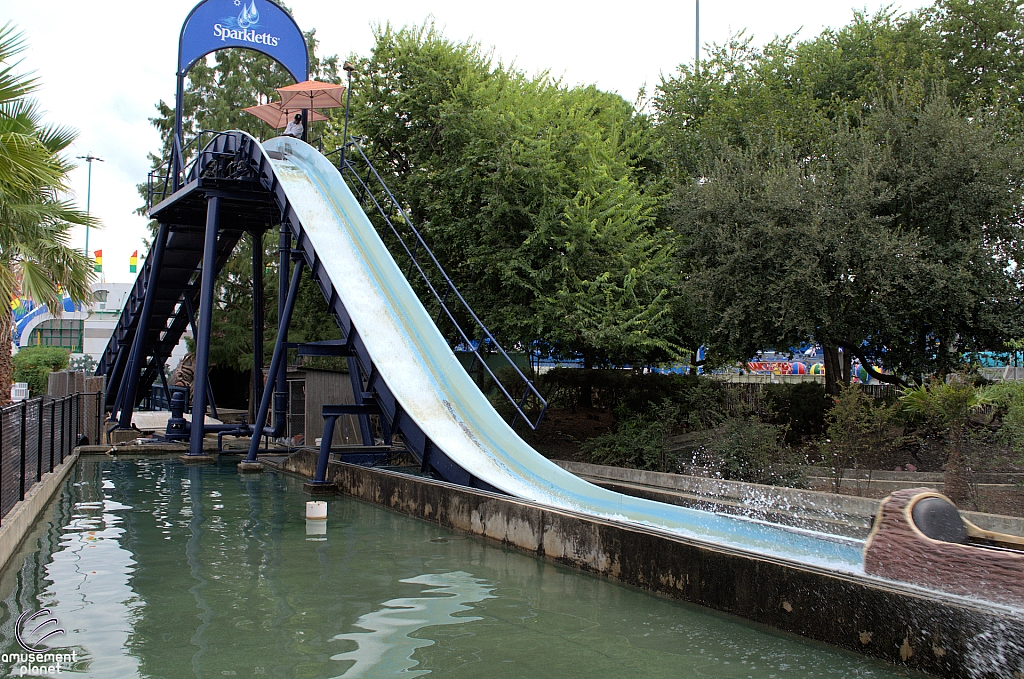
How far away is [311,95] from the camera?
64.7 feet

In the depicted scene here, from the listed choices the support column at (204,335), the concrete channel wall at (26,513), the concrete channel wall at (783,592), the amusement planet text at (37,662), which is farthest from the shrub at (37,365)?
the amusement planet text at (37,662)

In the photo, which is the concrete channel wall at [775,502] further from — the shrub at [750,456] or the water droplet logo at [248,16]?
the water droplet logo at [248,16]

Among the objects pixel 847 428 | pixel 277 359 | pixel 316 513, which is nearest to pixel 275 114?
pixel 277 359

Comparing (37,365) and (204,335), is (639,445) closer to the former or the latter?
(204,335)

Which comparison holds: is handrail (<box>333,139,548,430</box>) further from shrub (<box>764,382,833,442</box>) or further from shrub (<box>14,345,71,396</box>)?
shrub (<box>14,345,71,396</box>)

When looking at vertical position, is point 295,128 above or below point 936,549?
above

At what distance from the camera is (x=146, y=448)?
2003cm

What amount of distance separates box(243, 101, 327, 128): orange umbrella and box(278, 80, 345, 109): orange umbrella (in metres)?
0.87

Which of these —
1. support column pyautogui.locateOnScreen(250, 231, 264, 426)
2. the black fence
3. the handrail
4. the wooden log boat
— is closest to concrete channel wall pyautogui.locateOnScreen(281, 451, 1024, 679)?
the wooden log boat

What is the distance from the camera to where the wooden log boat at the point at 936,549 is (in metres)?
5.59

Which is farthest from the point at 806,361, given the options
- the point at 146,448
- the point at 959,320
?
the point at 146,448

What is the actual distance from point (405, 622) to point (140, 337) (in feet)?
Answer: 59.1

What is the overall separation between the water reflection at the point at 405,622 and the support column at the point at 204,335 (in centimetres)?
1208

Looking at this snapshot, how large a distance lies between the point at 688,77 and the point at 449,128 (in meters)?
9.58
